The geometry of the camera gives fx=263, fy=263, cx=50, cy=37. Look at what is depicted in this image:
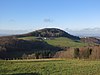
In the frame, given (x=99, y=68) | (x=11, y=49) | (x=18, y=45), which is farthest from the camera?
(x=18, y=45)

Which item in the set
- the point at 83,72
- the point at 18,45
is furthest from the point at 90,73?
the point at 18,45

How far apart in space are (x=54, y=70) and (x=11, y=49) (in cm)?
13174

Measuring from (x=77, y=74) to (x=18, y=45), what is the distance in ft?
487

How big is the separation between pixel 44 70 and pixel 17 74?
3715 millimetres

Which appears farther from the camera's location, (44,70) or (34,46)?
(34,46)

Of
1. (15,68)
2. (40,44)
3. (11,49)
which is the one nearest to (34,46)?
(40,44)

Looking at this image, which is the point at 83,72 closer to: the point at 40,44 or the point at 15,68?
the point at 15,68

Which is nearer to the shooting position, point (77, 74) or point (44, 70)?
point (77, 74)

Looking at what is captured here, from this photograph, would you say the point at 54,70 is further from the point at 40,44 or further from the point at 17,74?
the point at 40,44

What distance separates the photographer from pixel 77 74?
27781mm

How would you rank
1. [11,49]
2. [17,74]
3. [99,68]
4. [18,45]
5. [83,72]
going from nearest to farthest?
[17,74], [83,72], [99,68], [11,49], [18,45]

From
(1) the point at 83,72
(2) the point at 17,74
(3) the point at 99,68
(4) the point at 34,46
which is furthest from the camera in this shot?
(4) the point at 34,46

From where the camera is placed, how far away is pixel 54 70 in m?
29.5

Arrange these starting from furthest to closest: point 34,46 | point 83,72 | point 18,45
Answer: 1. point 34,46
2. point 18,45
3. point 83,72
